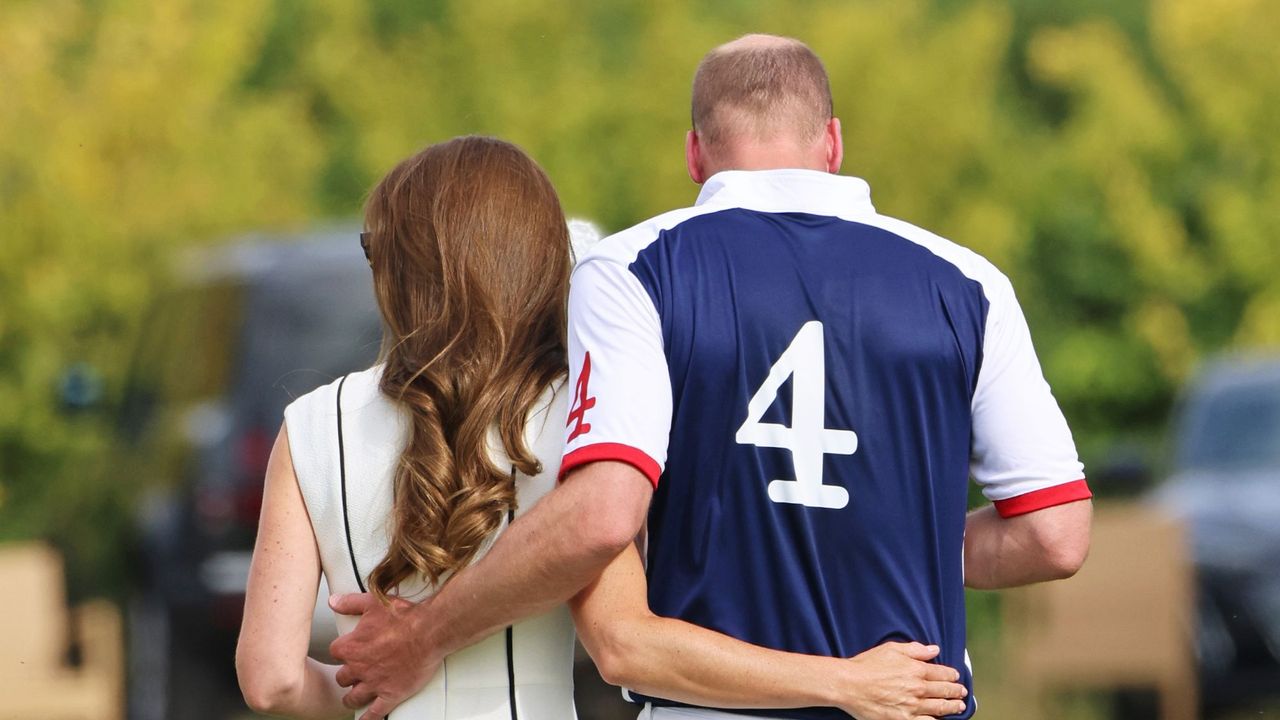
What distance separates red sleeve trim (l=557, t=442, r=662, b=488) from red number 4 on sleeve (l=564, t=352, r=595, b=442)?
0.11 feet

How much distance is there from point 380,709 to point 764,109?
Result: 119 cm

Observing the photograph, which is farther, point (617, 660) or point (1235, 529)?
point (1235, 529)

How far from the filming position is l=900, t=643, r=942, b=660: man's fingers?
264 centimetres

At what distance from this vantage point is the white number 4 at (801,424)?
2.62 meters

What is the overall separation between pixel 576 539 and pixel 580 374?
263 mm

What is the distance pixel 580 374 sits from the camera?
265cm

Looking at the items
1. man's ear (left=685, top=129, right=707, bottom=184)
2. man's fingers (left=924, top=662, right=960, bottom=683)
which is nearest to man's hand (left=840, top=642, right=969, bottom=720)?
man's fingers (left=924, top=662, right=960, bottom=683)

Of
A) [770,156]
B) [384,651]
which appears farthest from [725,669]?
[770,156]

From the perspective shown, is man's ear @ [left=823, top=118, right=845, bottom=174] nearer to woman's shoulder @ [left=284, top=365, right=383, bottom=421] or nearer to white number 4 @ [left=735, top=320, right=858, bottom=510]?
white number 4 @ [left=735, top=320, right=858, bottom=510]

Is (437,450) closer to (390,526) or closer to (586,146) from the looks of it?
(390,526)

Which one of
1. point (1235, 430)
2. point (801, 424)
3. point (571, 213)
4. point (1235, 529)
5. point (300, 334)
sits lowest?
point (1235, 529)

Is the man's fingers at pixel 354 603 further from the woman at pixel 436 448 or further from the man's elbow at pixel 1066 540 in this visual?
the man's elbow at pixel 1066 540

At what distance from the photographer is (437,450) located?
108 inches

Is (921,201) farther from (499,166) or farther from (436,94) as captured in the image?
(499,166)
